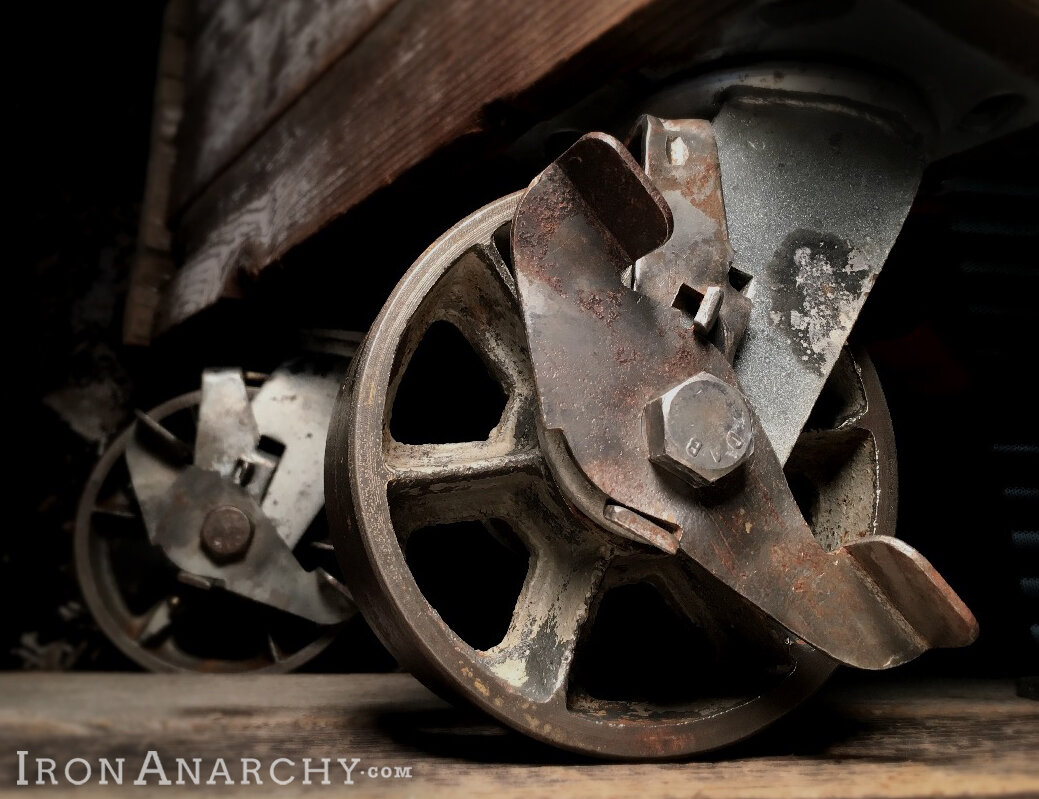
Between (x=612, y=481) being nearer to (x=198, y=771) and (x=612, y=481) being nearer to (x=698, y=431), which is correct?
(x=698, y=431)

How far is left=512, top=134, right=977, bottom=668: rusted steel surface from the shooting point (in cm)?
94

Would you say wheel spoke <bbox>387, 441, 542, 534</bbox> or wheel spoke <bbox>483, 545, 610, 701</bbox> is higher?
wheel spoke <bbox>387, 441, 542, 534</bbox>

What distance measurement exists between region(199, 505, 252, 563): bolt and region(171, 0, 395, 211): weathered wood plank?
2.37 feet

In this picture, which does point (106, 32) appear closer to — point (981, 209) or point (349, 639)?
point (349, 639)

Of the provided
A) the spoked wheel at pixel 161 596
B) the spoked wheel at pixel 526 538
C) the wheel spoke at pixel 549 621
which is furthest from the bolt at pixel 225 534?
the wheel spoke at pixel 549 621

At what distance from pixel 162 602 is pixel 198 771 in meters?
1.11

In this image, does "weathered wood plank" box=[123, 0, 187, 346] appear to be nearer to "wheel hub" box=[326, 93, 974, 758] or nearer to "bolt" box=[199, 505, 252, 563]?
"bolt" box=[199, 505, 252, 563]

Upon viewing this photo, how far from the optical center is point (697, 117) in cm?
127

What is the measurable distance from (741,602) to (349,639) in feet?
3.19

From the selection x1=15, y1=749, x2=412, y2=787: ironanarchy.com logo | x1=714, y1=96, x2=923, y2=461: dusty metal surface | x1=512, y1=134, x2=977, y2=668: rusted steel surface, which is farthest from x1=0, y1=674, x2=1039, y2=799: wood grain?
x1=714, y1=96, x2=923, y2=461: dusty metal surface

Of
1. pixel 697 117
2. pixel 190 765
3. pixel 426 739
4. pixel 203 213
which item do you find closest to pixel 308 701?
pixel 426 739

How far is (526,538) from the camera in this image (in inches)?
45.3

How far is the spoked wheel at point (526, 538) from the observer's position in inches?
37.4

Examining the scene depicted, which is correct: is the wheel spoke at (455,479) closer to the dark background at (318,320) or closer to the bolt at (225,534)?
the dark background at (318,320)
